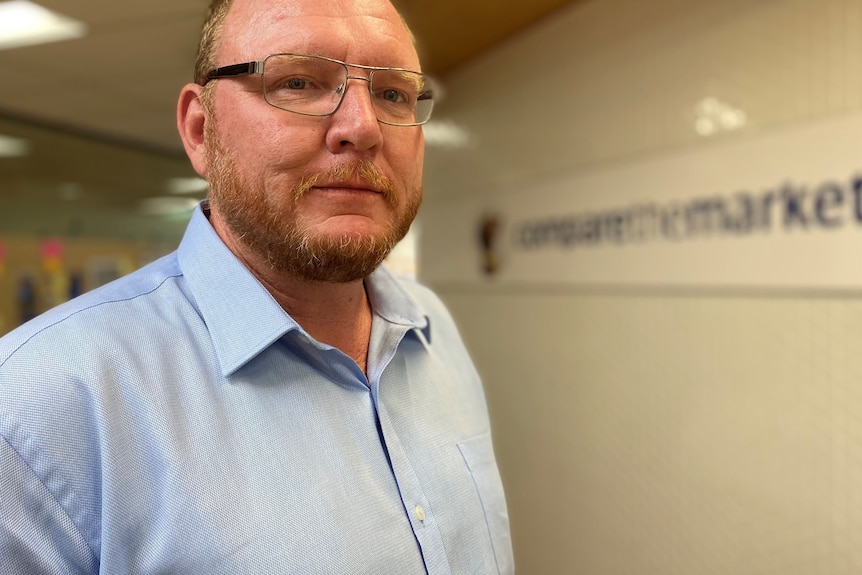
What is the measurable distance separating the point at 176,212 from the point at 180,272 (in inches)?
148

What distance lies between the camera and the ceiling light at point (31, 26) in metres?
2.53

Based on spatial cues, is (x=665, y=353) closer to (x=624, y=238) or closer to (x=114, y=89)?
(x=624, y=238)

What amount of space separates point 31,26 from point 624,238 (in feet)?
8.86

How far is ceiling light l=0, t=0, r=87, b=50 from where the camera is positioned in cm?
253

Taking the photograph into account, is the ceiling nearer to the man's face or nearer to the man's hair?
the man's hair

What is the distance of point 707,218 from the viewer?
7.10 feet

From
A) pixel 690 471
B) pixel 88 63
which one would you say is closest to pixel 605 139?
pixel 690 471

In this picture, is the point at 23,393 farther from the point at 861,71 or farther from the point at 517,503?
the point at 517,503

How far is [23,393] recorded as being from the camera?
0.73m

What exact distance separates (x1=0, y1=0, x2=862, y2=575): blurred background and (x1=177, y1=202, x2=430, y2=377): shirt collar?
0.82m

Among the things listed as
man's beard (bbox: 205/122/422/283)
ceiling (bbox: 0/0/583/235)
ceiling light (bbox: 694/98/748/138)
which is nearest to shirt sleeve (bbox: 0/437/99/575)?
man's beard (bbox: 205/122/422/283)

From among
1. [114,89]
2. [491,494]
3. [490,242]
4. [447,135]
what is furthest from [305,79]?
[114,89]

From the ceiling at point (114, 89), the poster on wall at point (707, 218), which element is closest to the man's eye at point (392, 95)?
the poster on wall at point (707, 218)

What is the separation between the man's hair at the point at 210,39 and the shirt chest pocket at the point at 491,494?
0.79m
